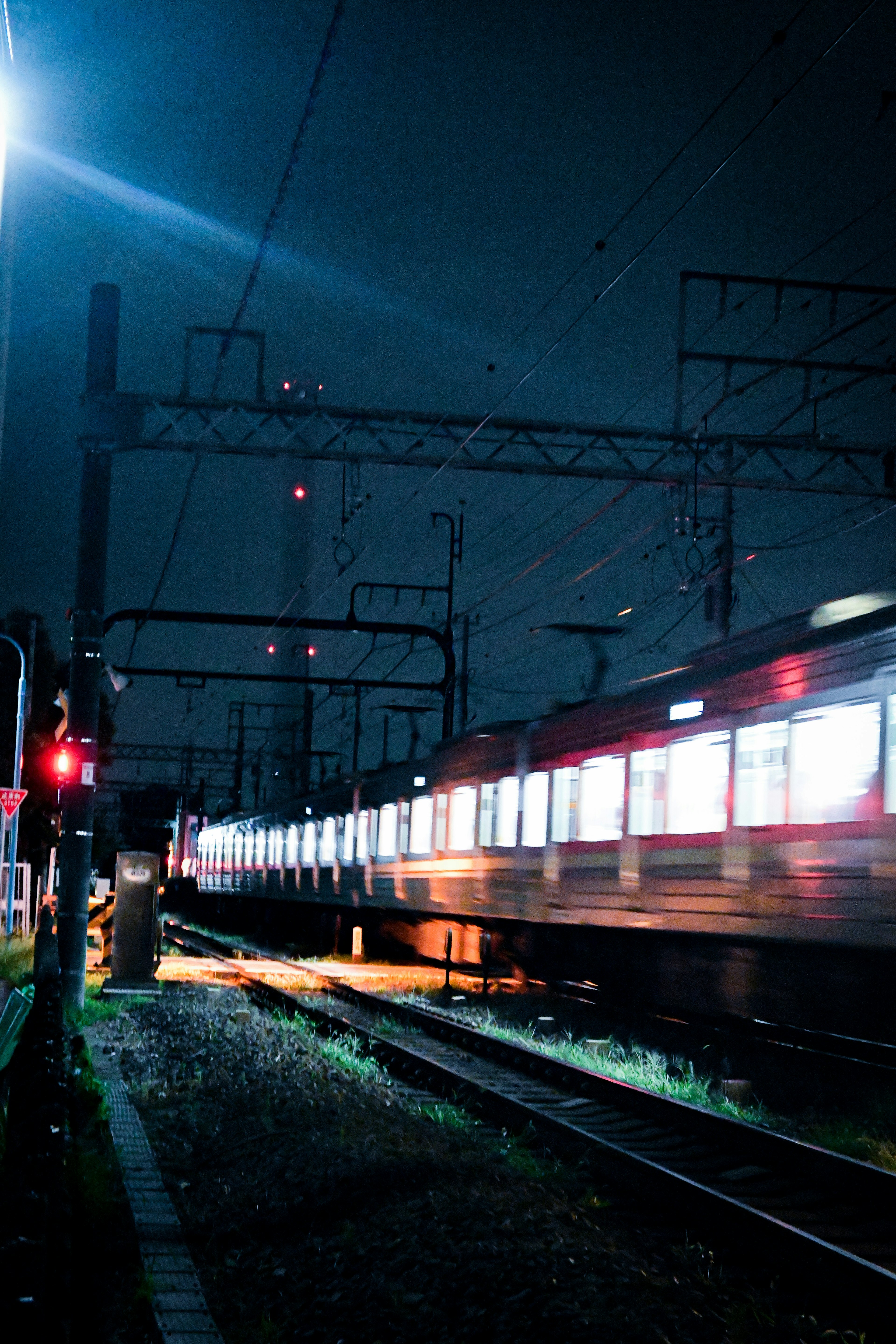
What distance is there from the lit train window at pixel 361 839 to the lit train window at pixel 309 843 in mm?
3776

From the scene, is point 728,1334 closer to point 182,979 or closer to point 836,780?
point 836,780

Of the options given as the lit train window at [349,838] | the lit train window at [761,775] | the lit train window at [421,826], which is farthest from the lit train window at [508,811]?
the lit train window at [349,838]

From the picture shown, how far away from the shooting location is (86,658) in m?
14.4

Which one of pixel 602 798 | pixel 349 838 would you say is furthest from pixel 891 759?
pixel 349 838

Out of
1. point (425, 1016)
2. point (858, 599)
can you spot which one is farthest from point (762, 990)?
point (425, 1016)

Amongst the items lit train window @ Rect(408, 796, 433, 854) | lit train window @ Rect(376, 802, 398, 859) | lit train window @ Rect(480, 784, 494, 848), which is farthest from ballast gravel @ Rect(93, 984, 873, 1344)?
lit train window @ Rect(376, 802, 398, 859)

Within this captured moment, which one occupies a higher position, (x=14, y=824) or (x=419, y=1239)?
(x=14, y=824)

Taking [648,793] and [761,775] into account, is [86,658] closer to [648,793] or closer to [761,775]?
[648,793]

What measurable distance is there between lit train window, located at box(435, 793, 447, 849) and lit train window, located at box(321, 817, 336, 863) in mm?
7272

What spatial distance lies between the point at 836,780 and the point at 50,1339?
6.91 m

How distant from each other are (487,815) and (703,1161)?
9.38 meters

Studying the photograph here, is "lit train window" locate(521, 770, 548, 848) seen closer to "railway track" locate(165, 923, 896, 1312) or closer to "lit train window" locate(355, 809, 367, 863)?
"railway track" locate(165, 923, 896, 1312)

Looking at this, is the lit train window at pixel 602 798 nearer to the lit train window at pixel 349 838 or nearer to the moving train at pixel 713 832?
the moving train at pixel 713 832

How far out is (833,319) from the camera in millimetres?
13758
